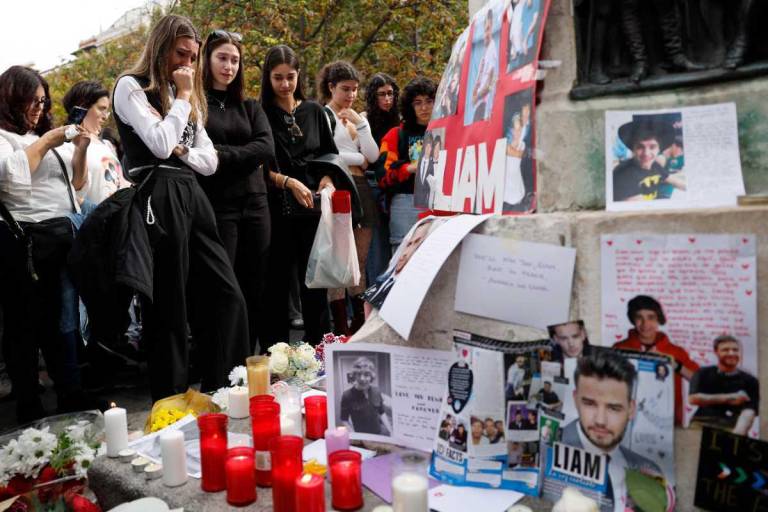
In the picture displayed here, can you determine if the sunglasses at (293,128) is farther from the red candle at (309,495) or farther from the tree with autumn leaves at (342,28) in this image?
the tree with autumn leaves at (342,28)

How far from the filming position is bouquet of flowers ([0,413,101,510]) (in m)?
2.12

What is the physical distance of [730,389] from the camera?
155 cm

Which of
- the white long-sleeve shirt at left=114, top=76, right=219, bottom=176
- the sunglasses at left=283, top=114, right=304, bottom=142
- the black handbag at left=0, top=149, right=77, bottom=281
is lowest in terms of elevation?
the black handbag at left=0, top=149, right=77, bottom=281

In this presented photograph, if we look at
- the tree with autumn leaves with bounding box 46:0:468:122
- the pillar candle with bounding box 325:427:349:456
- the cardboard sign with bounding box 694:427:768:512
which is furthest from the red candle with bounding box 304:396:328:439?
the tree with autumn leaves with bounding box 46:0:468:122

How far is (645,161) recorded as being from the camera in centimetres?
175

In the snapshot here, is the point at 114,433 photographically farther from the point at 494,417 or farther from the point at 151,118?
the point at 151,118

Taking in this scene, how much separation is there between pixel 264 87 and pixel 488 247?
2809mm

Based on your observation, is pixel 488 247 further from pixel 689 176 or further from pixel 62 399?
pixel 62 399

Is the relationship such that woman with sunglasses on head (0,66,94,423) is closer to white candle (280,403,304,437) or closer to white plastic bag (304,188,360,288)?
white plastic bag (304,188,360,288)

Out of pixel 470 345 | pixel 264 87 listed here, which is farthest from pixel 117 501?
pixel 264 87

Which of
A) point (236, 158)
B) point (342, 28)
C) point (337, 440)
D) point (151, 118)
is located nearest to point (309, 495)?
point (337, 440)

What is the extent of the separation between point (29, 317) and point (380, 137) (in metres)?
2.80

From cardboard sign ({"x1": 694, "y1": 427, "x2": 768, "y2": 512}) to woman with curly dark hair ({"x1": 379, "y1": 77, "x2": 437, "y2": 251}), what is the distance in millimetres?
3191

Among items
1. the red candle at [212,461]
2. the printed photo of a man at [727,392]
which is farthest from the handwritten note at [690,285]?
the red candle at [212,461]
